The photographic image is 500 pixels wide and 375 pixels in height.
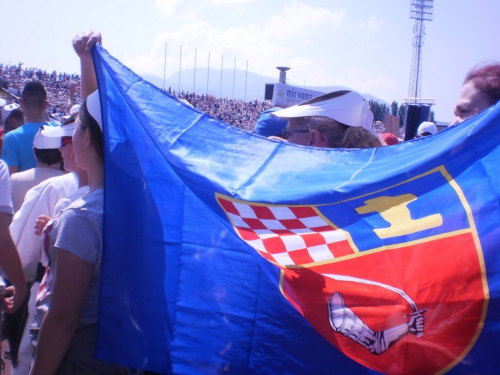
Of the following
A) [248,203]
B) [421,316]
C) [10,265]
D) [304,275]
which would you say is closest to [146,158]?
[248,203]

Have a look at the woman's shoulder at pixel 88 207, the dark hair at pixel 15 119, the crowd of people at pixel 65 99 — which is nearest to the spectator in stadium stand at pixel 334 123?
the woman's shoulder at pixel 88 207

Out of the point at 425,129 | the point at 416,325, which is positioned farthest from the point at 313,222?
the point at 425,129

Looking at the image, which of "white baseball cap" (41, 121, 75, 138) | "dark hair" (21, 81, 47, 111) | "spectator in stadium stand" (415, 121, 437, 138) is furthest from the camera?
"spectator in stadium stand" (415, 121, 437, 138)

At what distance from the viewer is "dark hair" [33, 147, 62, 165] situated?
9.94 ft

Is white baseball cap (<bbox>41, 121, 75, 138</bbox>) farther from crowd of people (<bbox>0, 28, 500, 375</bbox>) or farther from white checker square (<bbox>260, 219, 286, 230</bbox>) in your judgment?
white checker square (<bbox>260, 219, 286, 230</bbox>)

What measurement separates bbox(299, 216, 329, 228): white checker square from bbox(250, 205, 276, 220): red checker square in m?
0.12

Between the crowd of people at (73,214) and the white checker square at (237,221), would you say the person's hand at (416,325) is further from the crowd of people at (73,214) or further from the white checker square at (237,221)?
the white checker square at (237,221)

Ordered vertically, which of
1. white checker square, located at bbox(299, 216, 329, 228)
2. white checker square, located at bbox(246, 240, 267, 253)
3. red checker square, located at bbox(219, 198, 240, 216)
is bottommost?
white checker square, located at bbox(246, 240, 267, 253)

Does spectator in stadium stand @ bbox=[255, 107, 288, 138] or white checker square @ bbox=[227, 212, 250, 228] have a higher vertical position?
spectator in stadium stand @ bbox=[255, 107, 288, 138]

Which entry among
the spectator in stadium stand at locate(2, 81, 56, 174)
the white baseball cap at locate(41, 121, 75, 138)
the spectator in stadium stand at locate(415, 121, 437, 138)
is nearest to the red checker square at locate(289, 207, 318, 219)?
the white baseball cap at locate(41, 121, 75, 138)

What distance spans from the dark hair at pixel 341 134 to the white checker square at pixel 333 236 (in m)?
0.79

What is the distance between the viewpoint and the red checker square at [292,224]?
181 centimetres

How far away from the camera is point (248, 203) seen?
1827 mm

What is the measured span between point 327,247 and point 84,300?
954 mm
